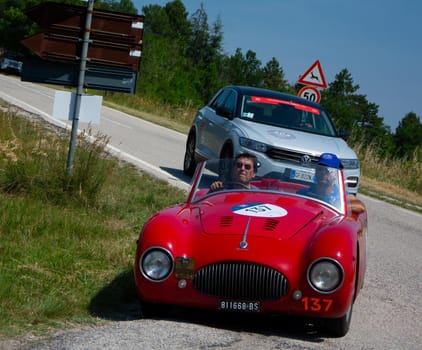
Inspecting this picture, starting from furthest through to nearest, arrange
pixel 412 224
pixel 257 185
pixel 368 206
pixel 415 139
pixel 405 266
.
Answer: pixel 415 139, pixel 368 206, pixel 412 224, pixel 405 266, pixel 257 185

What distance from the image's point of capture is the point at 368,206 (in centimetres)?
1598

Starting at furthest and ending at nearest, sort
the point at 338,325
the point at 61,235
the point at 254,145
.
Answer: the point at 254,145, the point at 61,235, the point at 338,325

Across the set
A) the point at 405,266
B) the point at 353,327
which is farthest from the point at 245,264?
the point at 405,266

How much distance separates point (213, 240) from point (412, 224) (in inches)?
353

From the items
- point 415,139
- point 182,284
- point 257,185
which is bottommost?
point 415,139

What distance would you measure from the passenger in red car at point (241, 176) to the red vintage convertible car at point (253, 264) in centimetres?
82

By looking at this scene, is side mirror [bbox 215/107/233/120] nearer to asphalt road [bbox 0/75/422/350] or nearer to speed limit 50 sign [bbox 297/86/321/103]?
asphalt road [bbox 0/75/422/350]

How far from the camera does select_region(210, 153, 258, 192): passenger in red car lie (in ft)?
25.2

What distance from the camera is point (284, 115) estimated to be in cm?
1412

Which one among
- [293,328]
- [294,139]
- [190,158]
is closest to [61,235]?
[293,328]

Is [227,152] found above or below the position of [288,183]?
below

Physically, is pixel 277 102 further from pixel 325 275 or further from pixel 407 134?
pixel 407 134

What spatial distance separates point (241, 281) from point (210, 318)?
0.65 m

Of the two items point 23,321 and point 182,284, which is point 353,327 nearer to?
point 182,284
